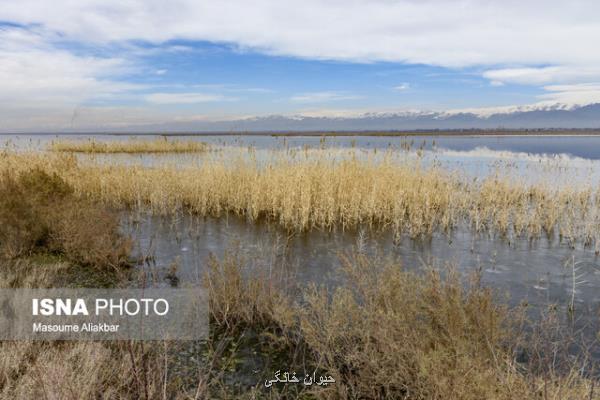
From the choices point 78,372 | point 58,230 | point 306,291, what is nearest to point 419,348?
point 306,291

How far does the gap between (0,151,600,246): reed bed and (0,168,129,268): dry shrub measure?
3.64 meters

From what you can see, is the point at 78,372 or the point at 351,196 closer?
the point at 78,372

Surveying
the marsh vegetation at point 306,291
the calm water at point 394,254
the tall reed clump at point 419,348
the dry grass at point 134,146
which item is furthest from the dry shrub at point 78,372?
the dry grass at point 134,146

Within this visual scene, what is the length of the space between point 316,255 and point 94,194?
336 inches

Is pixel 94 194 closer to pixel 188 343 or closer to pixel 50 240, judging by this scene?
pixel 50 240

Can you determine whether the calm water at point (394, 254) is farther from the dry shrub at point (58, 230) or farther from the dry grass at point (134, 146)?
the dry grass at point (134, 146)

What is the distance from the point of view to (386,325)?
3.82 m

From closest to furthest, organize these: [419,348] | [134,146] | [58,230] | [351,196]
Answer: [419,348], [58,230], [351,196], [134,146]

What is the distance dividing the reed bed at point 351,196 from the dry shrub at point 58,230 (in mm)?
3636

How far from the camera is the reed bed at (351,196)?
10508 mm

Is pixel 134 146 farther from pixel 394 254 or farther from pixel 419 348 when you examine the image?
pixel 419 348

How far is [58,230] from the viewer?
25.9ft

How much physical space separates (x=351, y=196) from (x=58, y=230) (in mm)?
7120

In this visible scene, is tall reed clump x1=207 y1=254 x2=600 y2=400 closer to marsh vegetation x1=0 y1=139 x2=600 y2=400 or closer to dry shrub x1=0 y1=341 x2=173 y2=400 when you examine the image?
marsh vegetation x1=0 y1=139 x2=600 y2=400
